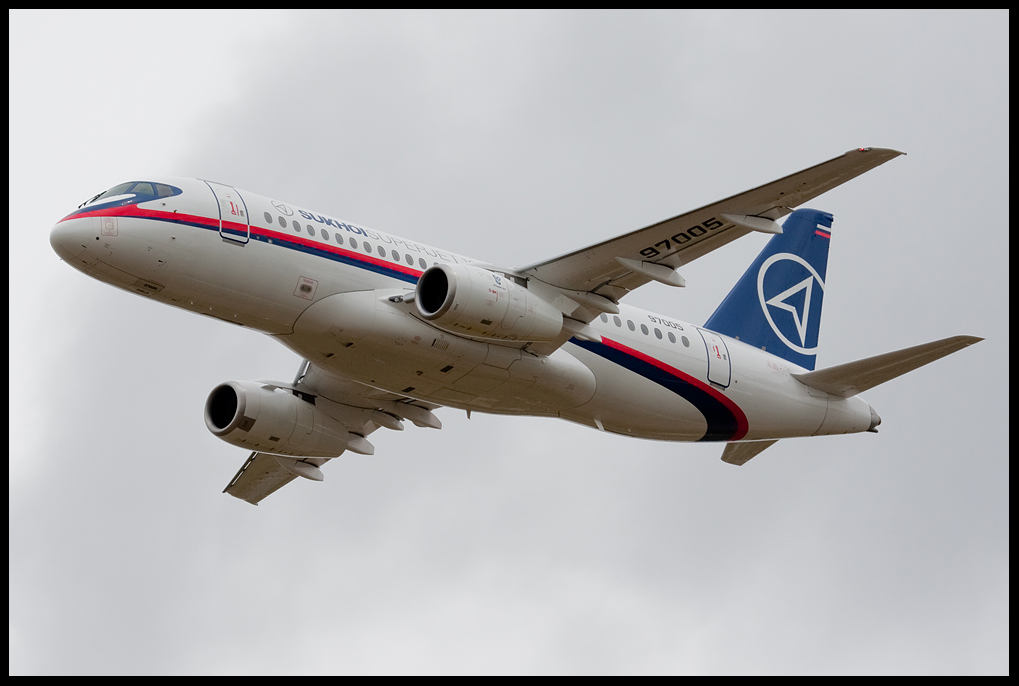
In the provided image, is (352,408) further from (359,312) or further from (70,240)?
(70,240)

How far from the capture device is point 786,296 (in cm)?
3491

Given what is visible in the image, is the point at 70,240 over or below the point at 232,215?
below

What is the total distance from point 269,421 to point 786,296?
15720mm

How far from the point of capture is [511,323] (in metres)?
24.9

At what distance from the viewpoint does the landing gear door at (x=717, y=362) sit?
99.8ft

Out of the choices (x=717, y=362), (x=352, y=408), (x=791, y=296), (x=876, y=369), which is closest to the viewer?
(x=876, y=369)

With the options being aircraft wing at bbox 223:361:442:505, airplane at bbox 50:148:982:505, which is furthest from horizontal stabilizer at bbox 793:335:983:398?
aircraft wing at bbox 223:361:442:505

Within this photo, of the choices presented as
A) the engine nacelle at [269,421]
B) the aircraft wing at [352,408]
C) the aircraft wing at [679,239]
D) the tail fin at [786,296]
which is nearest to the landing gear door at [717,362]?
the tail fin at [786,296]

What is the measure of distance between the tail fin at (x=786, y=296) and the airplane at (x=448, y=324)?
1.22m

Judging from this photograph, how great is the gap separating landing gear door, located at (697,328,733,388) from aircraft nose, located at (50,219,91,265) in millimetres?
15725

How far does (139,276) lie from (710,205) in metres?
12.0

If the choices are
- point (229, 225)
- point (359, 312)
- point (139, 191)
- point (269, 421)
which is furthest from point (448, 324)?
point (269, 421)

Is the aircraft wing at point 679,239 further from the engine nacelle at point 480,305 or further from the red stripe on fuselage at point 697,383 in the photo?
the red stripe on fuselage at point 697,383

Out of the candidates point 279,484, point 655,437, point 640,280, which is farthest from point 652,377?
point 279,484
